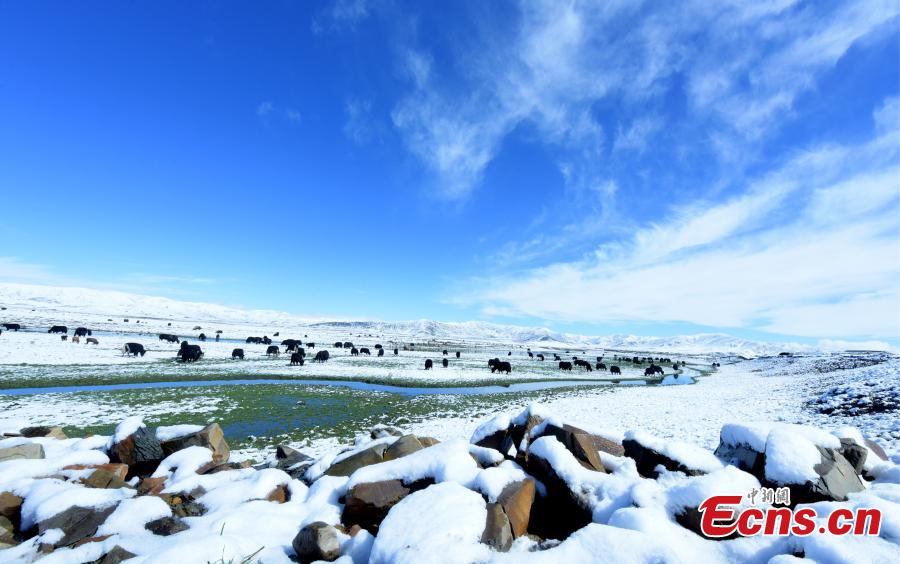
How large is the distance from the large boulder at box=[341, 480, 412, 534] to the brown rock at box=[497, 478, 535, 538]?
161 centimetres

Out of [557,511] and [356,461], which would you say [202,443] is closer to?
[356,461]

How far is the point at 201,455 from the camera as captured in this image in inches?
340

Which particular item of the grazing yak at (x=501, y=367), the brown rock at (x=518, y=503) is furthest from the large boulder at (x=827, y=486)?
the grazing yak at (x=501, y=367)

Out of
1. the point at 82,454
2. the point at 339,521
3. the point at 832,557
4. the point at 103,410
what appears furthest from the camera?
the point at 103,410

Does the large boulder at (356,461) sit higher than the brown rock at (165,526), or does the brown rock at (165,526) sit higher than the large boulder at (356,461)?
the large boulder at (356,461)

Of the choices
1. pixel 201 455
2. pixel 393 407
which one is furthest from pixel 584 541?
pixel 393 407

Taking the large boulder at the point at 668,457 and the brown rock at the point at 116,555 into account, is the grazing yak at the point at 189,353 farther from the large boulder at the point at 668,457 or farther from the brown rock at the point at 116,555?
the large boulder at the point at 668,457

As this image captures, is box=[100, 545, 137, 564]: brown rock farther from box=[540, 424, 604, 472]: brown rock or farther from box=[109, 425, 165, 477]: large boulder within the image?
box=[540, 424, 604, 472]: brown rock

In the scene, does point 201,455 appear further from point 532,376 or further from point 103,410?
point 532,376

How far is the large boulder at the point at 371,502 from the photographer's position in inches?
234

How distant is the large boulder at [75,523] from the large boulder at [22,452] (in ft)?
12.1

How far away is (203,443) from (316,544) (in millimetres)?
6102

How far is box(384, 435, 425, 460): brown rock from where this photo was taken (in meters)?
7.74

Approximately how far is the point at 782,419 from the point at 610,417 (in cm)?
613
